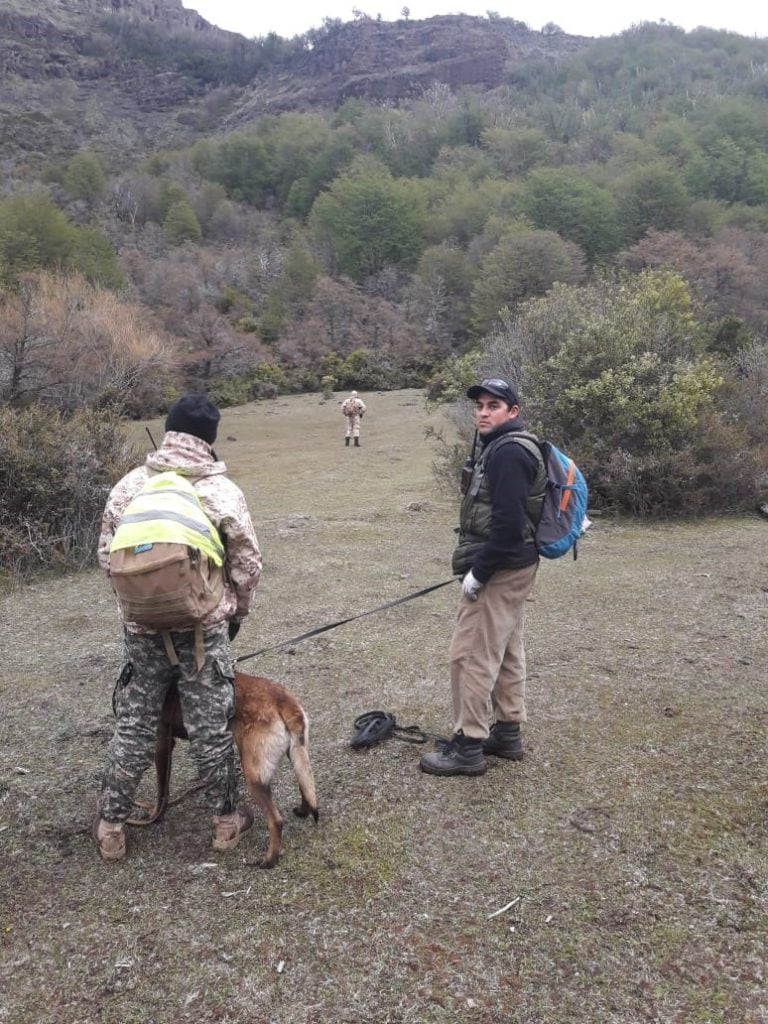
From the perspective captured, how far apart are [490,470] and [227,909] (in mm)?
2107

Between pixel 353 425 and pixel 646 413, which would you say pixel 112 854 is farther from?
pixel 353 425

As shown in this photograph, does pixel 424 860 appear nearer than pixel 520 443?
Yes

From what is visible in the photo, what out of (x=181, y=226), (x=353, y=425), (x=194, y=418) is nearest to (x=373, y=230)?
(x=181, y=226)

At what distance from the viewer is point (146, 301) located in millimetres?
46562

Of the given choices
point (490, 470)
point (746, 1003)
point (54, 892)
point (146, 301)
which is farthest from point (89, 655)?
point (146, 301)

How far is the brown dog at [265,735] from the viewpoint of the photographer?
2.84 metres

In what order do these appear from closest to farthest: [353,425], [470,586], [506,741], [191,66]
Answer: [470,586]
[506,741]
[353,425]
[191,66]

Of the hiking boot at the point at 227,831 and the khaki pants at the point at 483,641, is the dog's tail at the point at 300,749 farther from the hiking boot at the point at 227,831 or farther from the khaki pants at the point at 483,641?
the khaki pants at the point at 483,641

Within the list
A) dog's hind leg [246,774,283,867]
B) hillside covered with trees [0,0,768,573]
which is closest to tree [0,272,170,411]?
hillside covered with trees [0,0,768,573]

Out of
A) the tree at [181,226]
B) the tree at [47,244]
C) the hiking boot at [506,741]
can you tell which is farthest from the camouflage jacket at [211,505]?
the tree at [181,226]

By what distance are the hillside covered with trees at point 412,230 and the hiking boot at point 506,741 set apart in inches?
300

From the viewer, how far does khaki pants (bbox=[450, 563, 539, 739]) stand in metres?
3.37

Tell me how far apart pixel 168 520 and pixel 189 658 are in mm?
608

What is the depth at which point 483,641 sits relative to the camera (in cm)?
341
